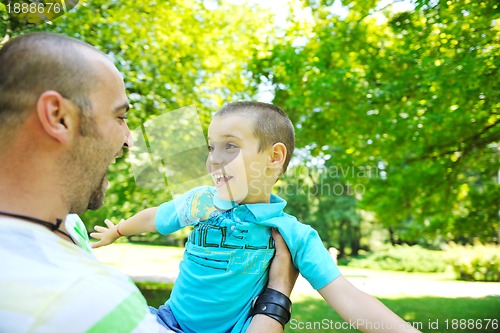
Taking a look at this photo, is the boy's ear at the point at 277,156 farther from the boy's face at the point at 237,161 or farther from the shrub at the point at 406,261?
the shrub at the point at 406,261

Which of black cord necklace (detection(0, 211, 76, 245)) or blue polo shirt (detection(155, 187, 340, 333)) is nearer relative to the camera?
black cord necklace (detection(0, 211, 76, 245))

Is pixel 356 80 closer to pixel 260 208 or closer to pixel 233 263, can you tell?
pixel 260 208

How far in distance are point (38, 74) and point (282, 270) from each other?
3.86ft

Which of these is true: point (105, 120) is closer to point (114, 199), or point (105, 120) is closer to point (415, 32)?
point (415, 32)

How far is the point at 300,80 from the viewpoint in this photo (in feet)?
29.8

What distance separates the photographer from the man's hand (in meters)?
1.84

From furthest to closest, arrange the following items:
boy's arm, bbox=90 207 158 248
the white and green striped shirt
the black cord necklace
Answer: boy's arm, bbox=90 207 158 248
the black cord necklace
the white and green striped shirt

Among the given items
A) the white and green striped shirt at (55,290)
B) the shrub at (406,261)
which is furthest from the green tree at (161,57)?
the shrub at (406,261)

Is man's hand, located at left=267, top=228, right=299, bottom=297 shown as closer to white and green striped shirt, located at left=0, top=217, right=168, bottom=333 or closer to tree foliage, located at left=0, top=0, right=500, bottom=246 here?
white and green striped shirt, located at left=0, top=217, right=168, bottom=333

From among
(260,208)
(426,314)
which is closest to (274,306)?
(260,208)

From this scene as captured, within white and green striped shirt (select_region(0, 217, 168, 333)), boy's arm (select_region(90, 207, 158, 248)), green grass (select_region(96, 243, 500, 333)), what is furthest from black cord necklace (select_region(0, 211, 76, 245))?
green grass (select_region(96, 243, 500, 333))

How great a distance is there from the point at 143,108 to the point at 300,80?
10.5 feet

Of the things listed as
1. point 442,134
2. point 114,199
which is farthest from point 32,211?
point 114,199

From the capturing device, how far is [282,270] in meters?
1.87
